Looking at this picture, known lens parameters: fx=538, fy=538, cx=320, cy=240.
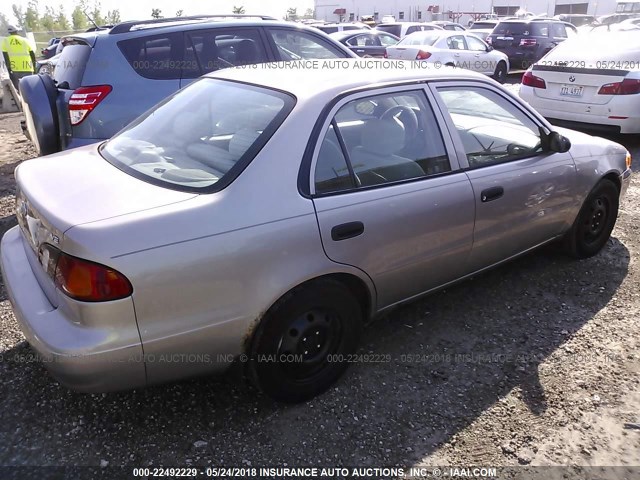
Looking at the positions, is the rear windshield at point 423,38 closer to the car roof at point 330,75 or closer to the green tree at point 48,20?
the car roof at point 330,75

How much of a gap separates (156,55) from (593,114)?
5.68m

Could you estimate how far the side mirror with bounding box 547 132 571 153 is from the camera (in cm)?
357

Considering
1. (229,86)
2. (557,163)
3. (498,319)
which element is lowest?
(498,319)

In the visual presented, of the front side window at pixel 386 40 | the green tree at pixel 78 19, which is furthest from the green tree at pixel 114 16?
the front side window at pixel 386 40

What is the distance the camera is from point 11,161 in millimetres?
7441

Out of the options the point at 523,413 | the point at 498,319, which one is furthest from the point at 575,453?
the point at 498,319

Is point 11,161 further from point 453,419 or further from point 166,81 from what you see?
point 453,419

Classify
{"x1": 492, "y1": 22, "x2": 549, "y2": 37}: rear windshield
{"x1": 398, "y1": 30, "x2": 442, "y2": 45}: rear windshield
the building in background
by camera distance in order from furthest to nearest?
the building in background → {"x1": 492, "y1": 22, "x2": 549, "y2": 37}: rear windshield → {"x1": 398, "y1": 30, "x2": 442, "y2": 45}: rear windshield

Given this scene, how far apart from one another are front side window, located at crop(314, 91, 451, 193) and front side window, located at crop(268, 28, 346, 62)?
3.01m

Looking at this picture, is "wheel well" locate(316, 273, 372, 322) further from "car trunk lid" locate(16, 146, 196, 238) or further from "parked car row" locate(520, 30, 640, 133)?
"parked car row" locate(520, 30, 640, 133)

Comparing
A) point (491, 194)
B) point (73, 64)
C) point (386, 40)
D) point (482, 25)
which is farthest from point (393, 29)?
point (491, 194)

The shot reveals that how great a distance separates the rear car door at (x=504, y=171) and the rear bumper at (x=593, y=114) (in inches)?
162

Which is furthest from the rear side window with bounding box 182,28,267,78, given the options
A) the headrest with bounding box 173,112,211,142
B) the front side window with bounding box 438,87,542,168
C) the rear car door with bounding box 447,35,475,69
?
the rear car door with bounding box 447,35,475,69

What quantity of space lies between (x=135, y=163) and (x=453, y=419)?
6.85 ft
